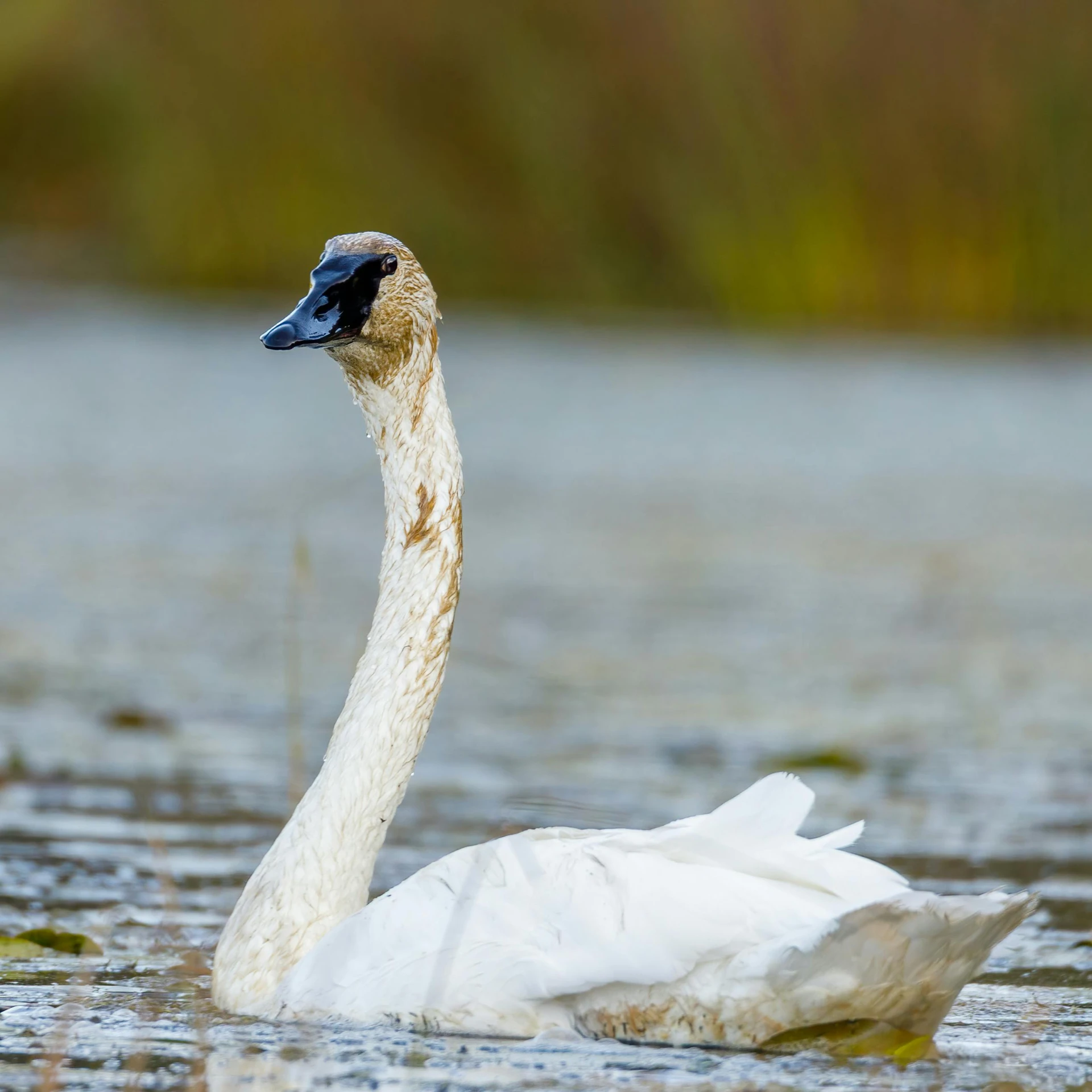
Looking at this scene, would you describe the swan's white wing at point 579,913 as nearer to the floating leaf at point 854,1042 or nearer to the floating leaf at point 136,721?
the floating leaf at point 854,1042

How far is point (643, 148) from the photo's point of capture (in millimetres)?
21172

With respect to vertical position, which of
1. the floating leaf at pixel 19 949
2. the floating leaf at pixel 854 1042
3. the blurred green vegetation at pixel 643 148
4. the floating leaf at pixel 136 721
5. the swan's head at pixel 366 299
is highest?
the blurred green vegetation at pixel 643 148

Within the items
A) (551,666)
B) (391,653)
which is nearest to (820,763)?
(551,666)

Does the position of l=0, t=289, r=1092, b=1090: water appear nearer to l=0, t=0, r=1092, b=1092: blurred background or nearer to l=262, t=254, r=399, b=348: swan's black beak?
l=0, t=0, r=1092, b=1092: blurred background

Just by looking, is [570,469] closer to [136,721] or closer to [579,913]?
[136,721]

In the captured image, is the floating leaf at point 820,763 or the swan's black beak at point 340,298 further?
the floating leaf at point 820,763

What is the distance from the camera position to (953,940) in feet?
12.9

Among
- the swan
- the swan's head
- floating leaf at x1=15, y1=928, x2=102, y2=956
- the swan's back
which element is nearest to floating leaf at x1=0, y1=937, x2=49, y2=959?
floating leaf at x1=15, y1=928, x2=102, y2=956

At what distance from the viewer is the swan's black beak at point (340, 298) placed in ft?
14.9

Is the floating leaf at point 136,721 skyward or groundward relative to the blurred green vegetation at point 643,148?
groundward

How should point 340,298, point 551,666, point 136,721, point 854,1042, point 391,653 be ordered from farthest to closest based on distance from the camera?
1. point 551,666
2. point 136,721
3. point 391,653
4. point 340,298
5. point 854,1042

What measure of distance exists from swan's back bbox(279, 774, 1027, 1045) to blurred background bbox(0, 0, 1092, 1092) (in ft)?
0.28

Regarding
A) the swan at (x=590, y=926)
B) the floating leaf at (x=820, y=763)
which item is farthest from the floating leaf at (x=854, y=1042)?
the floating leaf at (x=820, y=763)

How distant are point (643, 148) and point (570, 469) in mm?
6632
